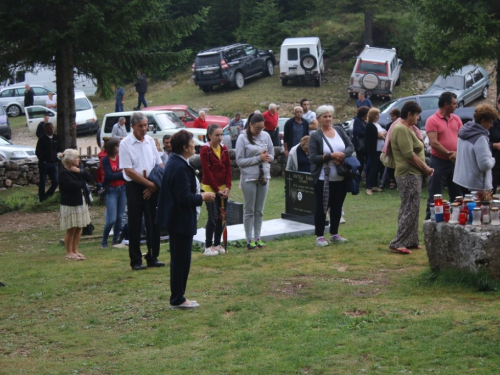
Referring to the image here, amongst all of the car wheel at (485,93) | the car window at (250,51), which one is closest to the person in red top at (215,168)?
the car wheel at (485,93)

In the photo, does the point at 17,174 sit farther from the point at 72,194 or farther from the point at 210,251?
the point at 210,251

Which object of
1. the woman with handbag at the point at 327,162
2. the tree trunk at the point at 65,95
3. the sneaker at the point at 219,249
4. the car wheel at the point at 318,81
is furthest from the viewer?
the car wheel at the point at 318,81

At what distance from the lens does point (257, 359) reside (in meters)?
6.52

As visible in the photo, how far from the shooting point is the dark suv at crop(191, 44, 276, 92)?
3716 cm

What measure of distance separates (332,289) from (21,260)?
602 cm

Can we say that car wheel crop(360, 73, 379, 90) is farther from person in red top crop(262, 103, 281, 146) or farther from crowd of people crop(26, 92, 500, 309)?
crowd of people crop(26, 92, 500, 309)

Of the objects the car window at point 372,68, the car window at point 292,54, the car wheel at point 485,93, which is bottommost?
the car wheel at point 485,93

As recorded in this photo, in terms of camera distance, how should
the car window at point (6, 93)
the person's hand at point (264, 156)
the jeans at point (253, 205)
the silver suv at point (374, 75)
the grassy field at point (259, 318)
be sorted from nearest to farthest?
the grassy field at point (259, 318) < the person's hand at point (264, 156) < the jeans at point (253, 205) < the silver suv at point (374, 75) < the car window at point (6, 93)

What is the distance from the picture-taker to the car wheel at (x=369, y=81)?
3379 cm

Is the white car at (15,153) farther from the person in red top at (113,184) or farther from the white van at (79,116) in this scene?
the person in red top at (113,184)

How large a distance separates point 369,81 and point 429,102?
23.8 feet

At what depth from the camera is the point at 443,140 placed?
10.4m

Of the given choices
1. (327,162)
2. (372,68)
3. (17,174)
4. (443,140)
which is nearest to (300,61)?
(372,68)

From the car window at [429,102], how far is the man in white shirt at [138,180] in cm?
1785
